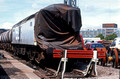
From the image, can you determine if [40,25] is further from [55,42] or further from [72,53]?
[72,53]

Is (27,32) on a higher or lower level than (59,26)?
lower

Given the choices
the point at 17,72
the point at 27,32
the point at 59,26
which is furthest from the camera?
the point at 27,32

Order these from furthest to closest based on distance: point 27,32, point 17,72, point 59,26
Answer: point 27,32, point 17,72, point 59,26

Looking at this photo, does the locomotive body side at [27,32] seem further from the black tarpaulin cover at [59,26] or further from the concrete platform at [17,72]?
the concrete platform at [17,72]

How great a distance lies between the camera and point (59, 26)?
10.8 metres

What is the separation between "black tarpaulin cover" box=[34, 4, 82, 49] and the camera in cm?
1066

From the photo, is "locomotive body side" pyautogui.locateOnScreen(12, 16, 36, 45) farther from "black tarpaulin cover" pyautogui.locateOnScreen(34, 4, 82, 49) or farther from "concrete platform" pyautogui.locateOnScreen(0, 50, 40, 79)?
"concrete platform" pyautogui.locateOnScreen(0, 50, 40, 79)

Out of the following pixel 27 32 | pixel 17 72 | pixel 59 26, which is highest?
pixel 59 26

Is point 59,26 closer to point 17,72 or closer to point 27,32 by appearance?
point 17,72

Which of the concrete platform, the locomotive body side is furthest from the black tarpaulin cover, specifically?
the concrete platform

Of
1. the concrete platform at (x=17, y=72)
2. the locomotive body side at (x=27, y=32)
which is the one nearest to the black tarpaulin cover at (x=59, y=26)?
the locomotive body side at (x=27, y=32)

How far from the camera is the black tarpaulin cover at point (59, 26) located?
1066 centimetres

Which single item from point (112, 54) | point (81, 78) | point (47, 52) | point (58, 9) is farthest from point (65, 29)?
point (112, 54)

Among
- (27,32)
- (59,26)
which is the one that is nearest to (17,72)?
(59,26)
